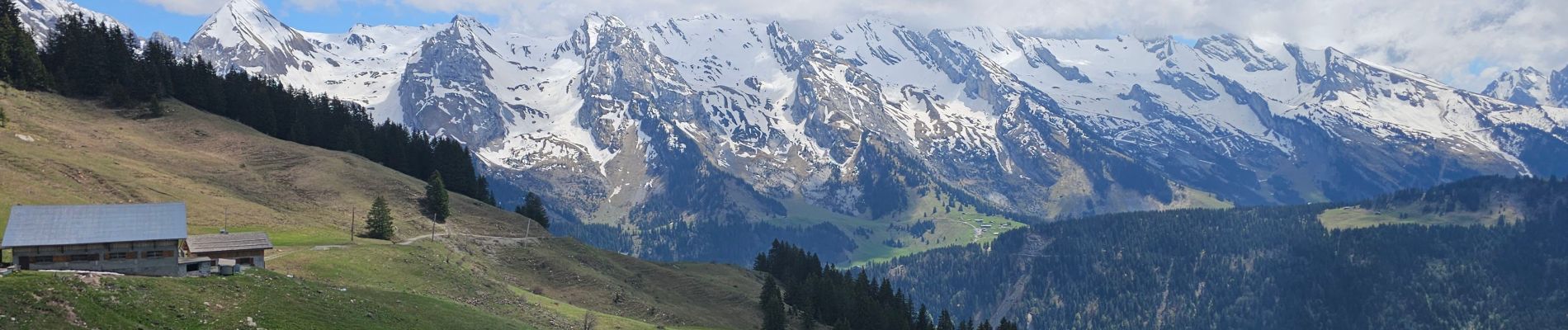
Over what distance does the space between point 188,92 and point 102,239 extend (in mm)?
107422

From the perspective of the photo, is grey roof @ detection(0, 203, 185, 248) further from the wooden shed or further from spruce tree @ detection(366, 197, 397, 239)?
spruce tree @ detection(366, 197, 397, 239)

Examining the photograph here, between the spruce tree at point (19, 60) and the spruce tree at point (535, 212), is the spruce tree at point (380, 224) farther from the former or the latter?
the spruce tree at point (19, 60)

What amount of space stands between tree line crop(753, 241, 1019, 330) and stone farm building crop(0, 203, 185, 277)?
65131mm

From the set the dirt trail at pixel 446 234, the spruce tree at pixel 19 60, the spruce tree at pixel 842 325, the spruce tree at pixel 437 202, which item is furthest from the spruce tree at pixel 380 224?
the spruce tree at pixel 19 60

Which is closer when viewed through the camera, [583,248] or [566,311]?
[566,311]

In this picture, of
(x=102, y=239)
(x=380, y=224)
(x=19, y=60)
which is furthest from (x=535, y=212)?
(x=102, y=239)

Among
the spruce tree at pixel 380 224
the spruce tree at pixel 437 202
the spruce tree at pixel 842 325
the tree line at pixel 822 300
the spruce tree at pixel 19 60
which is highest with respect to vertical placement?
the spruce tree at pixel 19 60

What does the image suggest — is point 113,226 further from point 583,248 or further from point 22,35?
point 22,35

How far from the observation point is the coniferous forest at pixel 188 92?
460ft

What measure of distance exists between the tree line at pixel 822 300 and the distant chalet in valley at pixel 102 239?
64627 mm

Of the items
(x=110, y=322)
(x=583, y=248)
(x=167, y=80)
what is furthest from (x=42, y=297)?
(x=167, y=80)

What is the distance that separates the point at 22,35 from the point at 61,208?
9116cm

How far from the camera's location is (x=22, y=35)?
13888 cm

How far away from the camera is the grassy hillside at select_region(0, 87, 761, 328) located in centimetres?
8875
